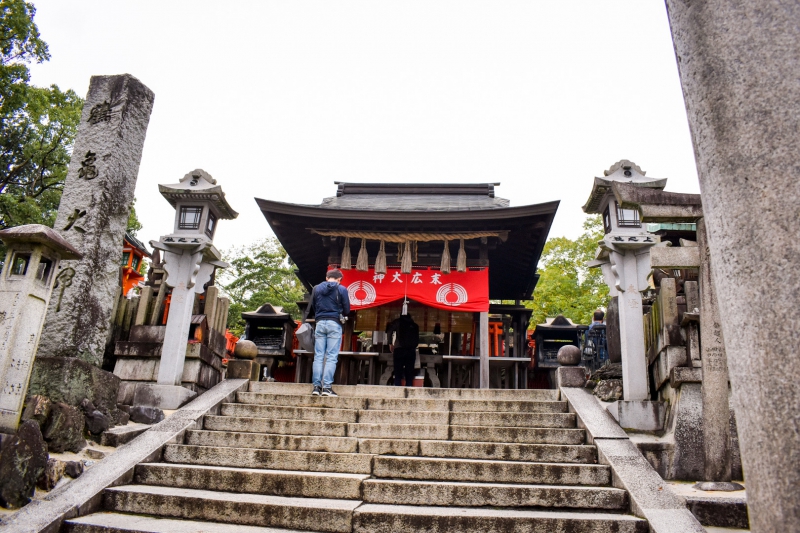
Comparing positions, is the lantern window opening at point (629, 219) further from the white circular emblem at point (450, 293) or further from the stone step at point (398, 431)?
the stone step at point (398, 431)

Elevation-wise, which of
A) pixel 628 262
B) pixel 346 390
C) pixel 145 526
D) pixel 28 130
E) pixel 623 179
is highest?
pixel 28 130

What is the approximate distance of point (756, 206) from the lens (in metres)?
1.79

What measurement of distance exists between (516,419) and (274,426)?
113 inches

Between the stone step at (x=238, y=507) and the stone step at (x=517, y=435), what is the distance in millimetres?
1766

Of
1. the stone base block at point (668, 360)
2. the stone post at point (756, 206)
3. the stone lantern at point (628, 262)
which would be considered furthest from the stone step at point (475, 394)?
the stone post at point (756, 206)

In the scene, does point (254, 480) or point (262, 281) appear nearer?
point (254, 480)

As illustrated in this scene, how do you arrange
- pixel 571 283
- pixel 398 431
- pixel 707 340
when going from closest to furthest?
1. pixel 707 340
2. pixel 398 431
3. pixel 571 283

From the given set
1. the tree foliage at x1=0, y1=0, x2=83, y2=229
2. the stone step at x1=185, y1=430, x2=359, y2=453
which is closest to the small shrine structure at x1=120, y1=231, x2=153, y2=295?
the tree foliage at x1=0, y1=0, x2=83, y2=229

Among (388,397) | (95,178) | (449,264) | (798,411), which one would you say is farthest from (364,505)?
(449,264)

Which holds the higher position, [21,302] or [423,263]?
[423,263]

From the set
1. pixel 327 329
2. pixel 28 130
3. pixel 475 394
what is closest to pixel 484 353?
pixel 475 394

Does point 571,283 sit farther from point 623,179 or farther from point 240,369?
point 240,369

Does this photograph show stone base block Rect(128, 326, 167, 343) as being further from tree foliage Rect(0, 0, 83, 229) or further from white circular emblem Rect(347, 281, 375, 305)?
tree foliage Rect(0, 0, 83, 229)

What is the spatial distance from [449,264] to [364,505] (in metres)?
8.10
